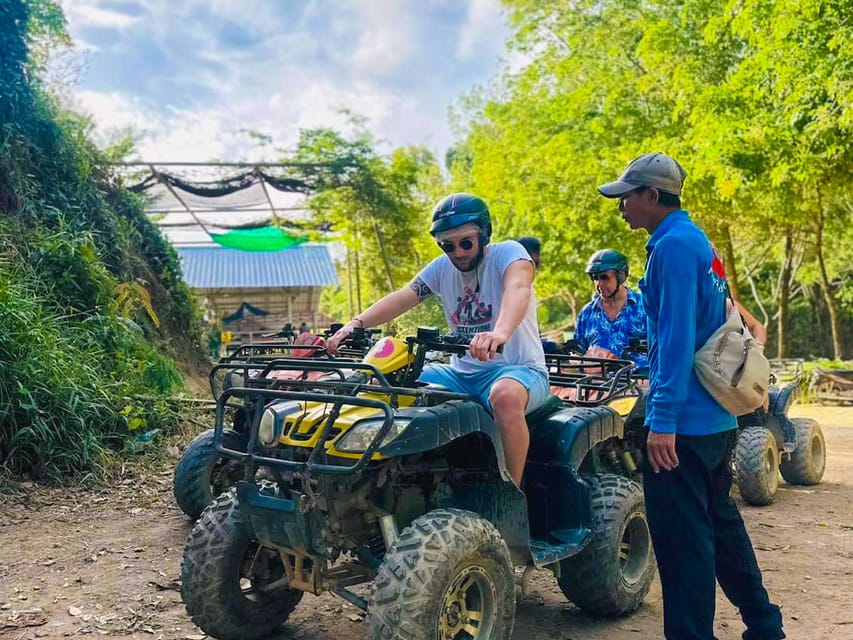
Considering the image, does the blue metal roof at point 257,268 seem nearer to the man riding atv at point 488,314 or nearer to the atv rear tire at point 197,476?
the atv rear tire at point 197,476

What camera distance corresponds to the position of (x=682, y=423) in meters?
3.02

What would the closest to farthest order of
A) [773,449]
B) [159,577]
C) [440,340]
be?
[440,340] → [159,577] → [773,449]

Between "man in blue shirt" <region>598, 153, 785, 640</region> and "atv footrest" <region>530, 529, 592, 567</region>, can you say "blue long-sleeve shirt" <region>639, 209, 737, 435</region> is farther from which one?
"atv footrest" <region>530, 529, 592, 567</region>

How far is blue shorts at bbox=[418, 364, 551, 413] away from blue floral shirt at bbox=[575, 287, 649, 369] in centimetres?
250

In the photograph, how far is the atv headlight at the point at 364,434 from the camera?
9.56 ft

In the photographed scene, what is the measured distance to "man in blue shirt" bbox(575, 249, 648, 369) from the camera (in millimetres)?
6043

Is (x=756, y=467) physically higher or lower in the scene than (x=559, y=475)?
lower

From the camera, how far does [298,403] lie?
3260 mm

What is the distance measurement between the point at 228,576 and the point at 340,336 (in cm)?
120

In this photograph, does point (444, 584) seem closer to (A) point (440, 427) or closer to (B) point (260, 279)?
(A) point (440, 427)

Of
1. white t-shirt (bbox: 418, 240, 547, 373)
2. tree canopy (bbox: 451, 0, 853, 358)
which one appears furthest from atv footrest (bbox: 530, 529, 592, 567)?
tree canopy (bbox: 451, 0, 853, 358)

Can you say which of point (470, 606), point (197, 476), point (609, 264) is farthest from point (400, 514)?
point (609, 264)

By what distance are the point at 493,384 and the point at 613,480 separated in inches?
39.3

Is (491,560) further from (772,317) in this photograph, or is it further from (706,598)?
(772,317)
